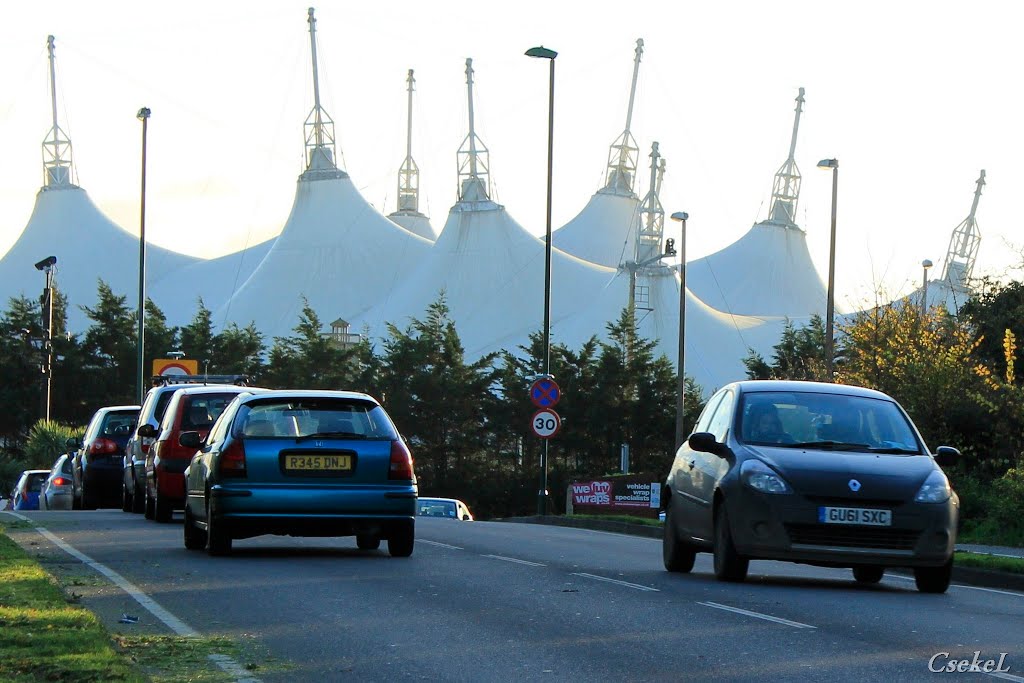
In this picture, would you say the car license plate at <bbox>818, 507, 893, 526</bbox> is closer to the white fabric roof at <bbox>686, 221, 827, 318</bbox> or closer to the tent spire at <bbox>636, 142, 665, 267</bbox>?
the tent spire at <bbox>636, 142, 665, 267</bbox>

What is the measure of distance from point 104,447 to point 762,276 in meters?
80.7

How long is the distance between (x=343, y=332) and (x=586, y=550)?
68374 millimetres

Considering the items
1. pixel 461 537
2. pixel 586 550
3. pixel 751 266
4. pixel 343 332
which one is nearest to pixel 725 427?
pixel 586 550

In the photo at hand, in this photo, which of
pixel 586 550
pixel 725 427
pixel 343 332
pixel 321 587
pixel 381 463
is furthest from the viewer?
pixel 343 332

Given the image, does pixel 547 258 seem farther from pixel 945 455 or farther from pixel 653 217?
pixel 653 217

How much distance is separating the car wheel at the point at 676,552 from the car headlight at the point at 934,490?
2451 mm

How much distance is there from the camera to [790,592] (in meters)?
13.4

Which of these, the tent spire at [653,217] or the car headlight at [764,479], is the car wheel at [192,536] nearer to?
the car headlight at [764,479]

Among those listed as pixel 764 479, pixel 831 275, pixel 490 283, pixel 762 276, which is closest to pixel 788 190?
pixel 762 276

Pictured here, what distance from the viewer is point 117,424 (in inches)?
1167

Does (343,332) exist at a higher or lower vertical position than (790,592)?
higher

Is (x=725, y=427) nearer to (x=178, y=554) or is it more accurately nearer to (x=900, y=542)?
(x=900, y=542)

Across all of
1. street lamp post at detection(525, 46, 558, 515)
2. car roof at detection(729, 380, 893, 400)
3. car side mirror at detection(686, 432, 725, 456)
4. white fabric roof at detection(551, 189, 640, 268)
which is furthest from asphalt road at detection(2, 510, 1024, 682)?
white fabric roof at detection(551, 189, 640, 268)

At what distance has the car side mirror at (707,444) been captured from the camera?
556 inches
